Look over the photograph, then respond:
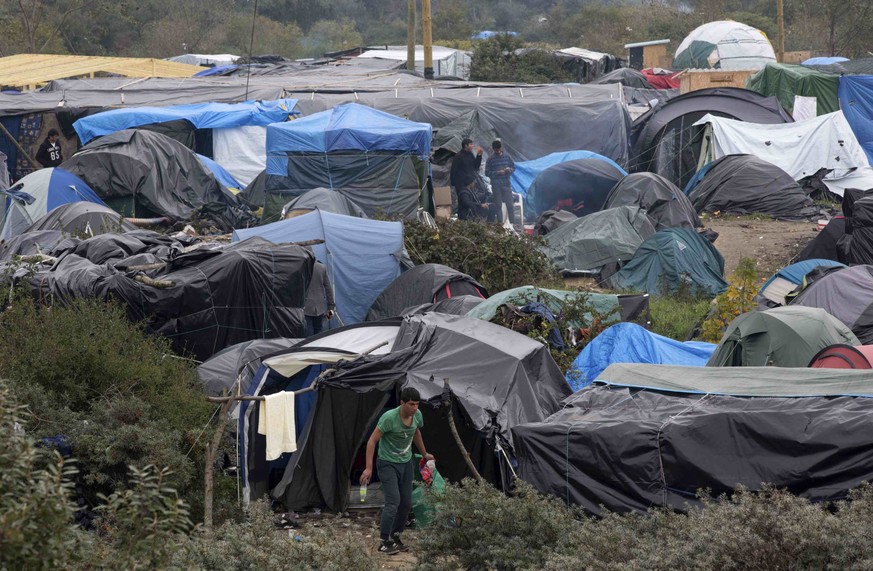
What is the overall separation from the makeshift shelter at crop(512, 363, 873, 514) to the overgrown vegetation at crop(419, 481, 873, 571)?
27cm

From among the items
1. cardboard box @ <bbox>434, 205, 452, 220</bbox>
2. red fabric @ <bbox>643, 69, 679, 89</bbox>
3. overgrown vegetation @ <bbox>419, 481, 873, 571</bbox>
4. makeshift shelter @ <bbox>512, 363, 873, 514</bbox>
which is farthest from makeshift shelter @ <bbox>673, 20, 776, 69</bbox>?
overgrown vegetation @ <bbox>419, 481, 873, 571</bbox>

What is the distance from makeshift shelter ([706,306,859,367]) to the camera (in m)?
10.5

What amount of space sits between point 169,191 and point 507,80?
15.4m

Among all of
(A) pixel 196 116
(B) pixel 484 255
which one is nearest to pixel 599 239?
(B) pixel 484 255

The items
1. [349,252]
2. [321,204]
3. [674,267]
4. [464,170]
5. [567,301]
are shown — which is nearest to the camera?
[567,301]

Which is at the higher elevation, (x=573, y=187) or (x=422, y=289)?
(x=422, y=289)

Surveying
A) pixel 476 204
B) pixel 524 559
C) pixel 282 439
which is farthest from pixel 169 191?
pixel 524 559

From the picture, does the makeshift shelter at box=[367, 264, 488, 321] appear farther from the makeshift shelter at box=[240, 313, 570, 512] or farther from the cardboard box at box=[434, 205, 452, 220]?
the cardboard box at box=[434, 205, 452, 220]

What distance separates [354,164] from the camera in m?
18.1

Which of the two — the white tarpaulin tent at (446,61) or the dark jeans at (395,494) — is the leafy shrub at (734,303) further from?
the white tarpaulin tent at (446,61)

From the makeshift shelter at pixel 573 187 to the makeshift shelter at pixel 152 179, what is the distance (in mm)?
5568

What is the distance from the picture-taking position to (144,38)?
53.6m

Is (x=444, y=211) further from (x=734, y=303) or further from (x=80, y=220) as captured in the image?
(x=734, y=303)

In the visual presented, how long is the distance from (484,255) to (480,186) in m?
5.15
